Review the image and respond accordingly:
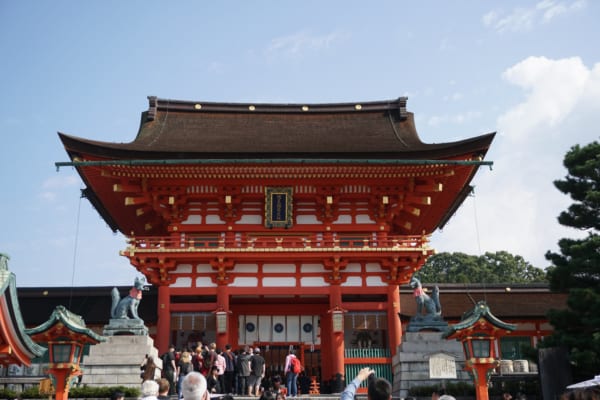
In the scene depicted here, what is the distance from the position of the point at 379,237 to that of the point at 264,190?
4.58 meters

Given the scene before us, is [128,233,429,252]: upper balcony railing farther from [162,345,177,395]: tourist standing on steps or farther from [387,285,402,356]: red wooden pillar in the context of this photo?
[162,345,177,395]: tourist standing on steps

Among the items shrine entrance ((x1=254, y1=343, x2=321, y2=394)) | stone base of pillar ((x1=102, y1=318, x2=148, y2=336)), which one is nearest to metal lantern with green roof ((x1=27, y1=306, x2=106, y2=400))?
stone base of pillar ((x1=102, y1=318, x2=148, y2=336))

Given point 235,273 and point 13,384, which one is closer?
point 13,384

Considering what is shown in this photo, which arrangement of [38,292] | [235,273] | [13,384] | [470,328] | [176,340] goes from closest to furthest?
[470,328], [13,384], [235,273], [176,340], [38,292]

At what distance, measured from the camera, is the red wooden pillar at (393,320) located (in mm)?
22141

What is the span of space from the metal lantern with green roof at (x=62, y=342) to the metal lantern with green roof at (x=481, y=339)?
31.3 feet

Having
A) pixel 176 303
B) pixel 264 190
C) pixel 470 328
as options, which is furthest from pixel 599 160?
pixel 176 303

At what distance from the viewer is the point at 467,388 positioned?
57.0ft

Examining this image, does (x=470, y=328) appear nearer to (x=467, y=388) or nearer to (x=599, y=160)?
(x=467, y=388)

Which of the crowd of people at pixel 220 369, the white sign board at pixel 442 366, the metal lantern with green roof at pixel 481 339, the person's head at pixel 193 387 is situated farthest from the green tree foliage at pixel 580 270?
the person's head at pixel 193 387

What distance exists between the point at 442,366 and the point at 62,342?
35.6ft

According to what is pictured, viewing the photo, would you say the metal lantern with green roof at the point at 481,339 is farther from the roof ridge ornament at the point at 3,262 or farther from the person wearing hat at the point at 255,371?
the roof ridge ornament at the point at 3,262

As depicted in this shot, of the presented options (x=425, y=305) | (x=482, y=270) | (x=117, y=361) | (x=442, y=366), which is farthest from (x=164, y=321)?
(x=482, y=270)

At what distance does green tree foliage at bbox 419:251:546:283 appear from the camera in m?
67.3
